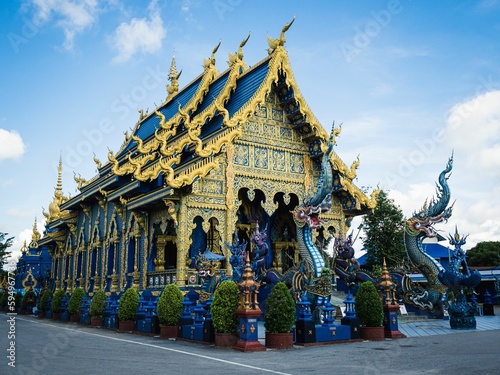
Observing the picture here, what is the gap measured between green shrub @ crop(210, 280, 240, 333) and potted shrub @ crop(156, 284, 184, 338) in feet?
8.17

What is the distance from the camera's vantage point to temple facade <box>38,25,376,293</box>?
54.0 ft

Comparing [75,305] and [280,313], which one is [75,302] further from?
[280,313]

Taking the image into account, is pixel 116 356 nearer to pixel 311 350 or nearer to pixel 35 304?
pixel 311 350

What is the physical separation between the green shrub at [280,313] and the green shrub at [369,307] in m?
2.37

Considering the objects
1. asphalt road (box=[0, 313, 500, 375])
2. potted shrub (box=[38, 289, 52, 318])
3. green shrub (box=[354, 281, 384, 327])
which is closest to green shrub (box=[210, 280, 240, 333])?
asphalt road (box=[0, 313, 500, 375])

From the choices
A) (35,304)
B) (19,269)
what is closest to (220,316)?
(35,304)

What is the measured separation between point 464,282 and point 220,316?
7.98m

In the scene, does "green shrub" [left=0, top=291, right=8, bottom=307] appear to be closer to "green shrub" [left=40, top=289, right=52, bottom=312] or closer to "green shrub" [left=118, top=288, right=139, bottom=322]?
"green shrub" [left=40, top=289, right=52, bottom=312]

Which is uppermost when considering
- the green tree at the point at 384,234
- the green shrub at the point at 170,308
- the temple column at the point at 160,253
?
the green tree at the point at 384,234

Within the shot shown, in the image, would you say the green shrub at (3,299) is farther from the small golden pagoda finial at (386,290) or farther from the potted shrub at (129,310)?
the small golden pagoda finial at (386,290)

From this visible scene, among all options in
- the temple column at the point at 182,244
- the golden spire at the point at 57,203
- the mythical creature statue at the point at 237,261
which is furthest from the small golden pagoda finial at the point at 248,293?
the golden spire at the point at 57,203

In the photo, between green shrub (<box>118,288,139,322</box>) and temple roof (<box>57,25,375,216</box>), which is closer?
green shrub (<box>118,288,139,322</box>)

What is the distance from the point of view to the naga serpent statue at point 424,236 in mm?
17672

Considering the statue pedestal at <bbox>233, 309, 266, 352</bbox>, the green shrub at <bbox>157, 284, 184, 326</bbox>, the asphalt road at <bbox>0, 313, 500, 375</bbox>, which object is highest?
the green shrub at <bbox>157, 284, 184, 326</bbox>
